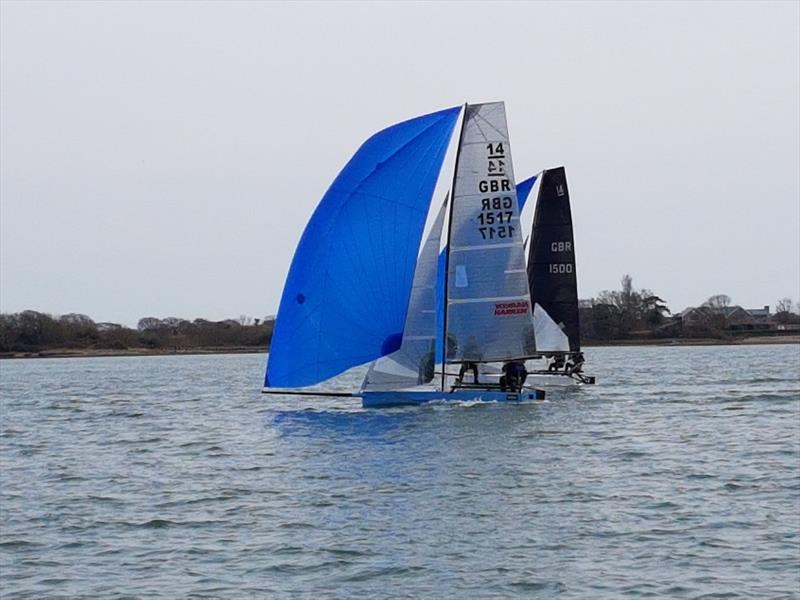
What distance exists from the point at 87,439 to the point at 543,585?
61.6ft

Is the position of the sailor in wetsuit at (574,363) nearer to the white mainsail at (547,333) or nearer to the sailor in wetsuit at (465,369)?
the white mainsail at (547,333)

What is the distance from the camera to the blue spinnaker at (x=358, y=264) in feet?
97.9

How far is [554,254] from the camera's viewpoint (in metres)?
41.3

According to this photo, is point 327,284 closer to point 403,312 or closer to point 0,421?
point 403,312

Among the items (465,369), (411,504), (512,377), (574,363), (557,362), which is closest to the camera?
(411,504)

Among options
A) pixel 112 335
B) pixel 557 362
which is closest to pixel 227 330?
pixel 112 335

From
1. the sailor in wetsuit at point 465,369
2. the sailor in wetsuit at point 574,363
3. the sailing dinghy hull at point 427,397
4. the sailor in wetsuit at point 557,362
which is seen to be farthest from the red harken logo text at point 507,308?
the sailor in wetsuit at point 557,362

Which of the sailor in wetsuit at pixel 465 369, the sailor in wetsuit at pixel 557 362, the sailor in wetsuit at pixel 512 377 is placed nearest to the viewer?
the sailor in wetsuit at pixel 512 377

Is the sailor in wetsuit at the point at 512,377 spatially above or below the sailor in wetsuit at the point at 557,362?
below

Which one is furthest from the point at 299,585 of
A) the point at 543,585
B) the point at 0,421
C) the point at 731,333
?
the point at 731,333

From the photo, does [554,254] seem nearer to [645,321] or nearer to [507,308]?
[507,308]

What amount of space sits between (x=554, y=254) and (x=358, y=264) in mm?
12797

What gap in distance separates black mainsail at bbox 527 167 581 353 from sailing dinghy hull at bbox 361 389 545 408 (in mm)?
11167

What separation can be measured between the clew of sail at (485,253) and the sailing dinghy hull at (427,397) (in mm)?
1420
